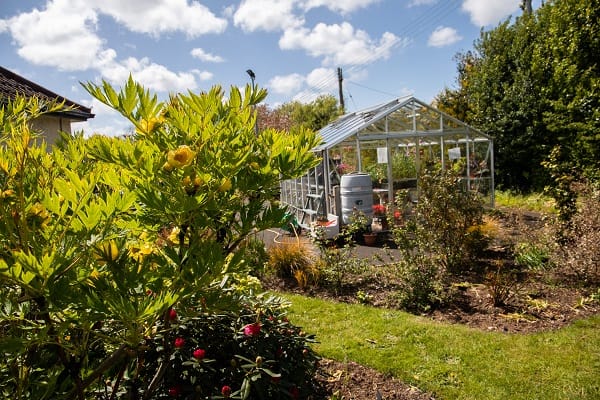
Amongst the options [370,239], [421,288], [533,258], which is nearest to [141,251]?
[421,288]

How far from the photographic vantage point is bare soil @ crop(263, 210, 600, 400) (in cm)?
306

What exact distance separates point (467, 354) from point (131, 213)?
11.1 feet

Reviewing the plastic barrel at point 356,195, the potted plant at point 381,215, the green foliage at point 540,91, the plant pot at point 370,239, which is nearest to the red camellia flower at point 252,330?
the plant pot at point 370,239

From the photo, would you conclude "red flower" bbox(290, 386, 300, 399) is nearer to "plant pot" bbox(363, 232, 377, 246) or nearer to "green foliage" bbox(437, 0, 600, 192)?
"plant pot" bbox(363, 232, 377, 246)

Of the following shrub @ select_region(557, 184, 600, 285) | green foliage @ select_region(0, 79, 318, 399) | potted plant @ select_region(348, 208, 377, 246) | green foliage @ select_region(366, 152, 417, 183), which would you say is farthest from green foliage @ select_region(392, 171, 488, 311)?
green foliage @ select_region(0, 79, 318, 399)

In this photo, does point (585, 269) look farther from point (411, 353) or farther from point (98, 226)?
point (98, 226)

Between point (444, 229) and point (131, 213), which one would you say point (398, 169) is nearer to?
point (444, 229)

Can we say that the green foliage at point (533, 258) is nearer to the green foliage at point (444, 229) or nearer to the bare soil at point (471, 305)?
the bare soil at point (471, 305)

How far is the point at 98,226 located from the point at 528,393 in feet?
10.7

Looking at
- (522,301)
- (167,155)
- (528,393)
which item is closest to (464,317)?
(522,301)

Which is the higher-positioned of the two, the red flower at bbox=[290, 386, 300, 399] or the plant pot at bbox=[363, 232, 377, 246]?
the red flower at bbox=[290, 386, 300, 399]

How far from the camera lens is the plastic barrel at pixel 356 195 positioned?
8906mm

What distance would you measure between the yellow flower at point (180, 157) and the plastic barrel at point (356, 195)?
7.91 metres

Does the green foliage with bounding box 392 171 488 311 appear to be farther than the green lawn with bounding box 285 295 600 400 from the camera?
Yes
